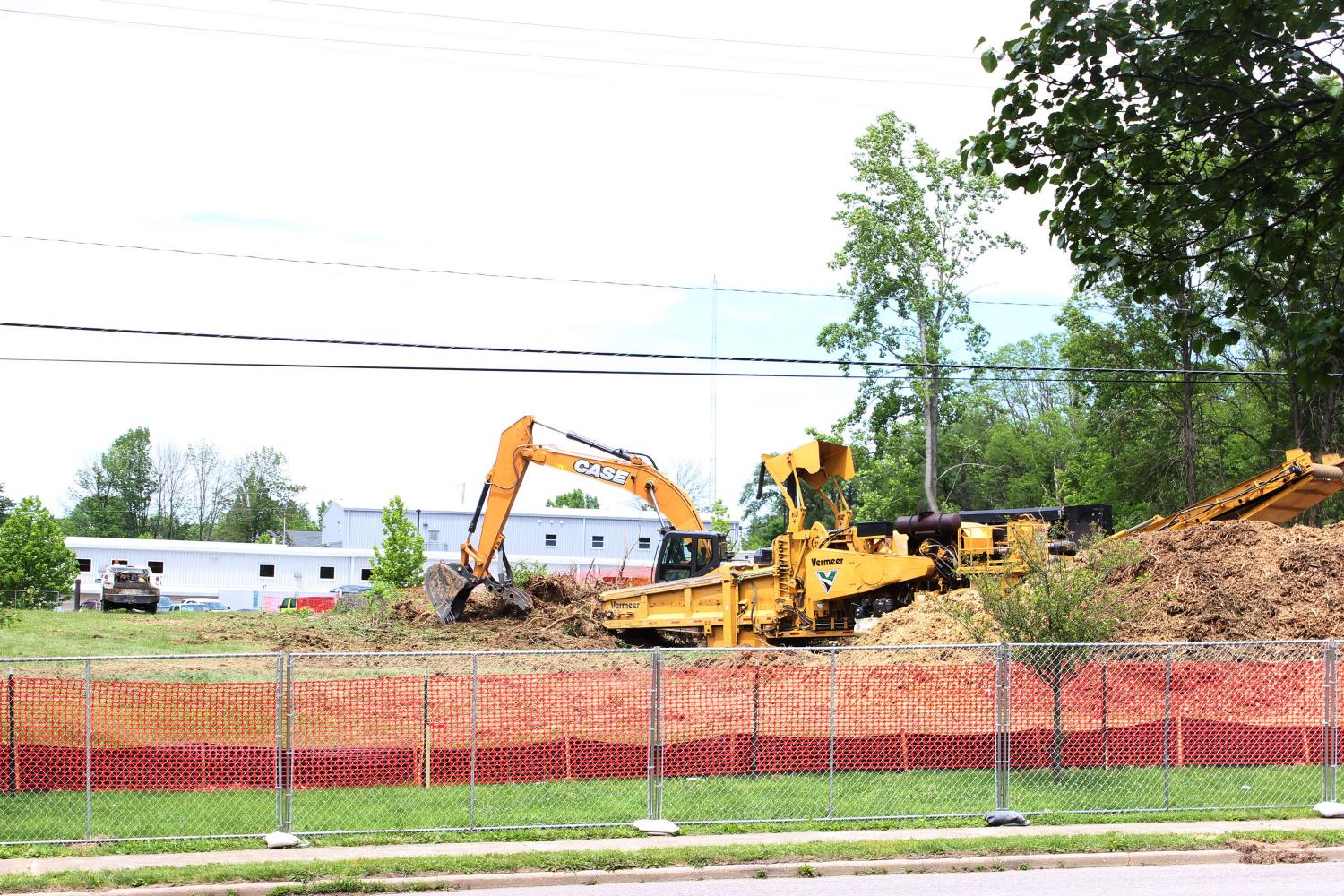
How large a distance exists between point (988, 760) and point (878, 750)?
134 cm

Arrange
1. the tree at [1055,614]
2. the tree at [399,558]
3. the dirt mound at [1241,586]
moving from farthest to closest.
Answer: the tree at [399,558], the dirt mound at [1241,586], the tree at [1055,614]

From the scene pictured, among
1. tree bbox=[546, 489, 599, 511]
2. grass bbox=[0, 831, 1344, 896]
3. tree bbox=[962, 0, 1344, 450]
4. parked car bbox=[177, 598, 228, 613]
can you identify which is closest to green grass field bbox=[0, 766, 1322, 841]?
grass bbox=[0, 831, 1344, 896]

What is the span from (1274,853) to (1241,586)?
376 inches

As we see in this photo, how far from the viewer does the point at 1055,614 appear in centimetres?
1456

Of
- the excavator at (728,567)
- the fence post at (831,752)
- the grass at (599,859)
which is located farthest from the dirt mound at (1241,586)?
the fence post at (831,752)

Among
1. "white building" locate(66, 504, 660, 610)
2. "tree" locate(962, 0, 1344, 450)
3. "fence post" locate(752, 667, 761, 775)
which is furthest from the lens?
"white building" locate(66, 504, 660, 610)

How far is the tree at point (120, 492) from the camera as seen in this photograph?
11950cm

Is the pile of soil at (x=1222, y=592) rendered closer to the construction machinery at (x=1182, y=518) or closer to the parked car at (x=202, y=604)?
the construction machinery at (x=1182, y=518)

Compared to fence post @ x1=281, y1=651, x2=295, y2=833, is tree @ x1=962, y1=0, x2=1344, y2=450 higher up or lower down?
higher up

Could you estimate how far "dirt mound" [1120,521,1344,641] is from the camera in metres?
19.4

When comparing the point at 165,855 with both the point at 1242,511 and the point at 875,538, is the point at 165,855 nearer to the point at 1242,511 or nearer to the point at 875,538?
the point at 875,538

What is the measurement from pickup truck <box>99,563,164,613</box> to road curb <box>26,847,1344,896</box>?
143 feet

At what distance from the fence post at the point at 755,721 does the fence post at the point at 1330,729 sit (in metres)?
6.04

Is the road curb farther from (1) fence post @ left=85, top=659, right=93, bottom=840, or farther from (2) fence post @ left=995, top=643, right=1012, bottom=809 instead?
(1) fence post @ left=85, top=659, right=93, bottom=840
